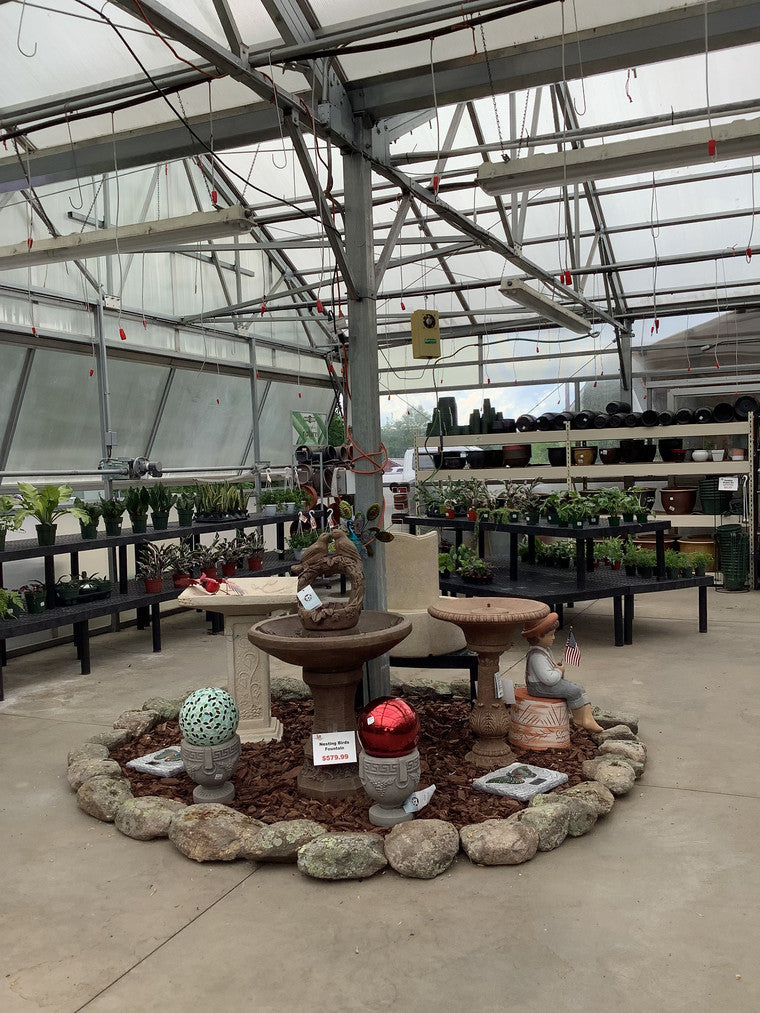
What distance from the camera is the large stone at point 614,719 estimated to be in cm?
427

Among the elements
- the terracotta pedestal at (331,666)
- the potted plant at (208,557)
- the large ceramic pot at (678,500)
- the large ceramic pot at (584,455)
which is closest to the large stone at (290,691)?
the terracotta pedestal at (331,666)

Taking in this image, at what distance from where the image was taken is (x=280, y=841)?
299cm

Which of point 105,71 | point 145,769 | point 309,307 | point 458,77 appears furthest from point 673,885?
point 309,307

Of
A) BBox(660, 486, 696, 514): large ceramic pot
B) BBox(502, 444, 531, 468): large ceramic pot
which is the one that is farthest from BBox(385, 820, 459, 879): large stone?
BBox(660, 486, 696, 514): large ceramic pot

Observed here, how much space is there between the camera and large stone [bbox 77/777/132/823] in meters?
3.40

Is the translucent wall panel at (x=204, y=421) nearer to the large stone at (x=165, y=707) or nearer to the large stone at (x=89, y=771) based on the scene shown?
the large stone at (x=165, y=707)

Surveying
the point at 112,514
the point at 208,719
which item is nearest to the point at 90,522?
the point at 112,514

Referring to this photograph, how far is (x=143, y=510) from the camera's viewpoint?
714 cm

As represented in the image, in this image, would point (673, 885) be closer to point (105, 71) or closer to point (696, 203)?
point (105, 71)

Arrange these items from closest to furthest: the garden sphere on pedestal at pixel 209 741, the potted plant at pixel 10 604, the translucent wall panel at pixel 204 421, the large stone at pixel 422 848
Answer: the large stone at pixel 422 848 → the garden sphere on pedestal at pixel 209 741 → the potted plant at pixel 10 604 → the translucent wall panel at pixel 204 421

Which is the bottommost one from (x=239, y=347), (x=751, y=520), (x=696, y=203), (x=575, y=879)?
(x=575, y=879)

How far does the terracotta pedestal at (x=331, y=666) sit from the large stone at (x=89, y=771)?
0.86 metres

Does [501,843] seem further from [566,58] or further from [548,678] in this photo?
[566,58]

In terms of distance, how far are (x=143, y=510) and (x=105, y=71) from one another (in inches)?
136
